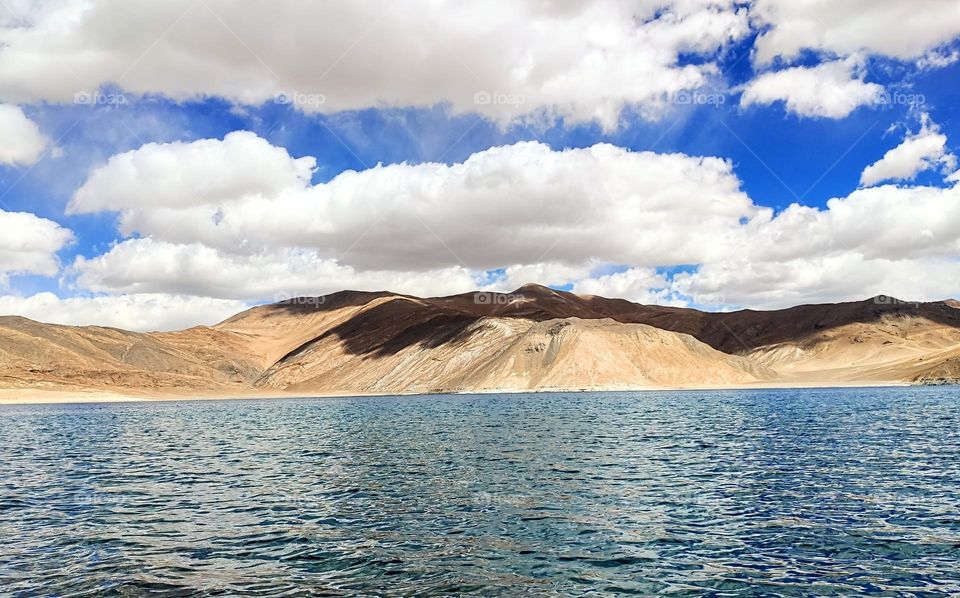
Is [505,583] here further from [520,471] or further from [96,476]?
[96,476]

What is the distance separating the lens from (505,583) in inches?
732

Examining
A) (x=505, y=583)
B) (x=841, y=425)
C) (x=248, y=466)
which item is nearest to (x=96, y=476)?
(x=248, y=466)

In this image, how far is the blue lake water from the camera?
62.2 feet

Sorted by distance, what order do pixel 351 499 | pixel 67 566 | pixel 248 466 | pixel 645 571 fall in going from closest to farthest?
pixel 645 571
pixel 67 566
pixel 351 499
pixel 248 466

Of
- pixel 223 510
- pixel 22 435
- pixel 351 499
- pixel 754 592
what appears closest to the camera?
pixel 754 592

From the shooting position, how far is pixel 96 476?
3894 centimetres

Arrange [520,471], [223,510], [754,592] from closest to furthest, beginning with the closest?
[754,592] < [223,510] < [520,471]

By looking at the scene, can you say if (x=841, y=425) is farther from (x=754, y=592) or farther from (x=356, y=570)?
(x=356, y=570)

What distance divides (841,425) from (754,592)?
52019 millimetres

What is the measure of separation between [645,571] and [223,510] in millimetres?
17533

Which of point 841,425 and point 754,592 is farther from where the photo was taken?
point 841,425

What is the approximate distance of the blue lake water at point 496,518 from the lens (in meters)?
Result: 19.0

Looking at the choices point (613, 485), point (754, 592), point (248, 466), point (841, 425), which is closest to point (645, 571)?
point (754, 592)

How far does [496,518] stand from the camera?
26.2m
